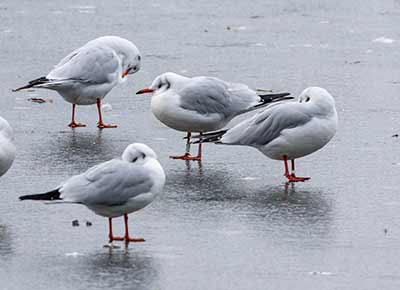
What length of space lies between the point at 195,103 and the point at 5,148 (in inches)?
78.7

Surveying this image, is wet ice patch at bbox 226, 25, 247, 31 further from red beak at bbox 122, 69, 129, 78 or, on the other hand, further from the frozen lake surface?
red beak at bbox 122, 69, 129, 78

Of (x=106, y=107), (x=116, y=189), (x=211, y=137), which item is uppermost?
(x=116, y=189)

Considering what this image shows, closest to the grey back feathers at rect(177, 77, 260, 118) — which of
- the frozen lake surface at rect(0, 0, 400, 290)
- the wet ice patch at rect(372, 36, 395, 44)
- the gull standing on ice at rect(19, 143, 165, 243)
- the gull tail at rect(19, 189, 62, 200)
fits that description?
the frozen lake surface at rect(0, 0, 400, 290)

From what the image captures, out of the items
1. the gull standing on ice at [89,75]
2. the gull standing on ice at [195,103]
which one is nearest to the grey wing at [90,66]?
the gull standing on ice at [89,75]

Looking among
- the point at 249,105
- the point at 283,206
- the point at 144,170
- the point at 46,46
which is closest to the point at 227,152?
the point at 249,105

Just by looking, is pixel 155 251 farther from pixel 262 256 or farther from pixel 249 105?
pixel 249 105

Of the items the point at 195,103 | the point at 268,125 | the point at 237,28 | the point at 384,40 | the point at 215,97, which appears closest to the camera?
the point at 268,125

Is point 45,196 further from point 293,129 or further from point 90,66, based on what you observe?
point 90,66

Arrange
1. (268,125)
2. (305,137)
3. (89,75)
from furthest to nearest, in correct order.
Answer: (89,75) → (268,125) → (305,137)

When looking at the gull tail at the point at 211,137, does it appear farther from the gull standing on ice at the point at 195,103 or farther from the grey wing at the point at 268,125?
the gull standing on ice at the point at 195,103

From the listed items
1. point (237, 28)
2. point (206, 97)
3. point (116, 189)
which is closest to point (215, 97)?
point (206, 97)

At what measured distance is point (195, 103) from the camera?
30.7ft

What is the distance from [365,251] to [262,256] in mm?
609

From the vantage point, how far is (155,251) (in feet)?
22.1
